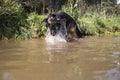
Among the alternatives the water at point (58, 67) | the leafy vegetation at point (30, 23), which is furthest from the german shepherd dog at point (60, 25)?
the water at point (58, 67)

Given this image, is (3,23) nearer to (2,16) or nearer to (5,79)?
(2,16)

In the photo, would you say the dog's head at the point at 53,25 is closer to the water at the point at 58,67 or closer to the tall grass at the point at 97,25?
the tall grass at the point at 97,25

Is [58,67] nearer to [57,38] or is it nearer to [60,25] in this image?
[57,38]

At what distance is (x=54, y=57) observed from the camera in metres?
7.53

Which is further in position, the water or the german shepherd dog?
the german shepherd dog

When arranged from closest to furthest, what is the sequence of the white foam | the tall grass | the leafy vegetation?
the white foam
the leafy vegetation
the tall grass

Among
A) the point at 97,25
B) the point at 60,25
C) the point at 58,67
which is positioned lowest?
the point at 58,67

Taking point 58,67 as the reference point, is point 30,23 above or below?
above

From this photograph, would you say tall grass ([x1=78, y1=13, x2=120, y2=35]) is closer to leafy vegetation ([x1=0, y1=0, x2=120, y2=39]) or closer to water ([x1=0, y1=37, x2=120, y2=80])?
leafy vegetation ([x1=0, y1=0, x2=120, y2=39])

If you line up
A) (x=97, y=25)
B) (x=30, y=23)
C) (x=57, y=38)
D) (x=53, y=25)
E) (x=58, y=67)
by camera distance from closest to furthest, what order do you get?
(x=58, y=67)
(x=57, y=38)
(x=53, y=25)
(x=30, y=23)
(x=97, y=25)

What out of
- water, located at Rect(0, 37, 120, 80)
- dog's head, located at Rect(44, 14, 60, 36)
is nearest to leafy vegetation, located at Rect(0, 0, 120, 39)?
dog's head, located at Rect(44, 14, 60, 36)

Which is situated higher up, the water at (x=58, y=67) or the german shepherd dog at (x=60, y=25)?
the german shepherd dog at (x=60, y=25)

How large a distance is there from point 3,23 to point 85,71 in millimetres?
8731

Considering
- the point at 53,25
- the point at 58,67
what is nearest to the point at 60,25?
the point at 53,25
